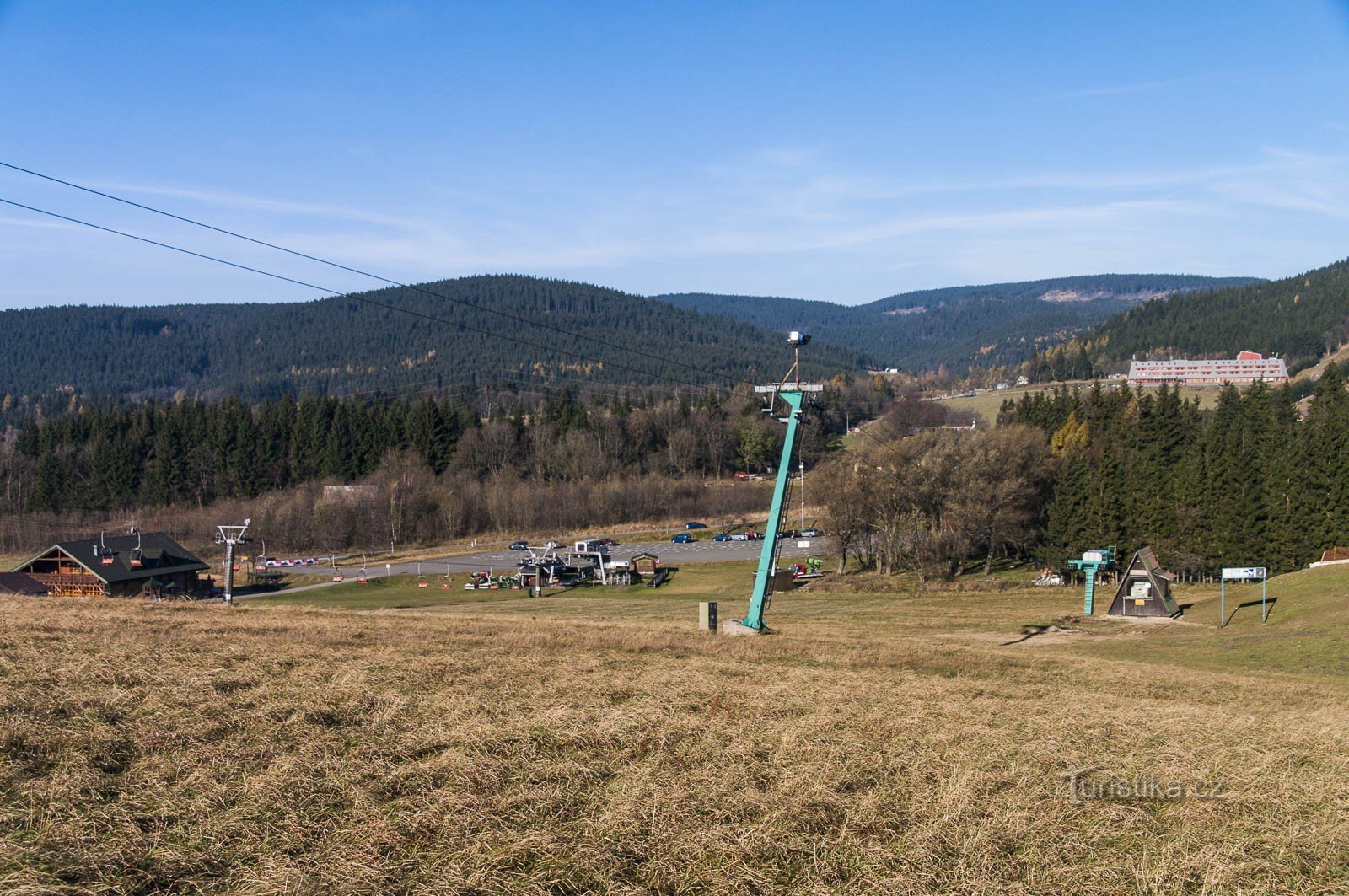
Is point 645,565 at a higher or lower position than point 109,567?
lower

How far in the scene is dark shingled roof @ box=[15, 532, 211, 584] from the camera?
60.0m

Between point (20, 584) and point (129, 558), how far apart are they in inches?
245

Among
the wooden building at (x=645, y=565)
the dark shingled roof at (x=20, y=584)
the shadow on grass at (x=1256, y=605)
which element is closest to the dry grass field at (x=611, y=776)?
the shadow on grass at (x=1256, y=605)

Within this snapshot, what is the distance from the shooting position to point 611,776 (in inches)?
380

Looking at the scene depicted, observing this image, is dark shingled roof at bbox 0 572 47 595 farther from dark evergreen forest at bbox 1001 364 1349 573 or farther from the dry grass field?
dark evergreen forest at bbox 1001 364 1349 573

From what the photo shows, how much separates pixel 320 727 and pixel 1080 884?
314 inches

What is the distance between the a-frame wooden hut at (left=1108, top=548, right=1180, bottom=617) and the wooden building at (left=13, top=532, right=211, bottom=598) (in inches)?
2147

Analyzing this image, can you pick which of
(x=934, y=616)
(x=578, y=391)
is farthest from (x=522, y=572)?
(x=578, y=391)

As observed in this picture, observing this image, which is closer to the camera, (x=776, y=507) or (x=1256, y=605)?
(x=776, y=507)

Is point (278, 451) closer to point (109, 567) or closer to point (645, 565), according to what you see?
point (109, 567)

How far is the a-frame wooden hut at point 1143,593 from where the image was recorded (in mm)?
43156

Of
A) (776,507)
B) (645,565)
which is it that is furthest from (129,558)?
(776,507)

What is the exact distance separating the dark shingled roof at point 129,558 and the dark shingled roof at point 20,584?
174cm

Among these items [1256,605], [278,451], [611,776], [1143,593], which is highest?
[278,451]
